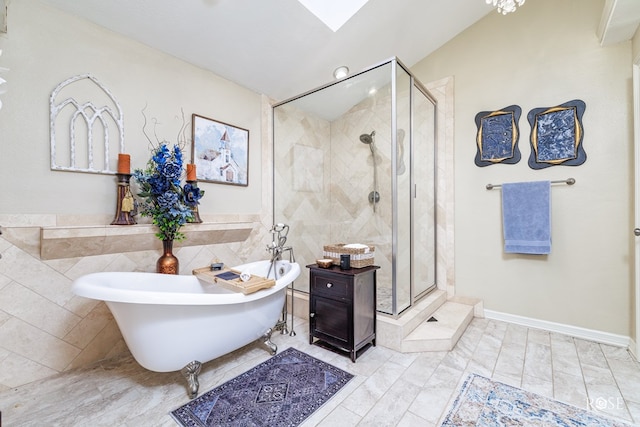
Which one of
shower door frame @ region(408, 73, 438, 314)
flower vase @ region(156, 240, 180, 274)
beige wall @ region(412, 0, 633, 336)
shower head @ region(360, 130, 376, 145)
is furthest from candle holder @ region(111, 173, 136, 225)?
beige wall @ region(412, 0, 633, 336)

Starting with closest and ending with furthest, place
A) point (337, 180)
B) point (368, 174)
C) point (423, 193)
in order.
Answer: point (423, 193)
point (368, 174)
point (337, 180)

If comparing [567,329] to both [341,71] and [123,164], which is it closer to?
[341,71]

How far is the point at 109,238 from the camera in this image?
6.24 ft

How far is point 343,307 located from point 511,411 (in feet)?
3.55

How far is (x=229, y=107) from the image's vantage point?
8.80 feet

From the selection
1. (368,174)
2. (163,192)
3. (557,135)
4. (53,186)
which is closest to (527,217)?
(557,135)

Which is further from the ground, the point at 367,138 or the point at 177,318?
the point at 367,138

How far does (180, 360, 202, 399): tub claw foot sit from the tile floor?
50mm

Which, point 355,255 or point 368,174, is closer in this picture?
point 355,255

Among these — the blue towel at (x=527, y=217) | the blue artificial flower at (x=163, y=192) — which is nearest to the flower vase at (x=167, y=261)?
the blue artificial flower at (x=163, y=192)

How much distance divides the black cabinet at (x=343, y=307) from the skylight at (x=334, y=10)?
2028 millimetres

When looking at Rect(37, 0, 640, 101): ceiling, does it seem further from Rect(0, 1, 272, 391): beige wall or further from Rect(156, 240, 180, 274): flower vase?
Rect(156, 240, 180, 274): flower vase

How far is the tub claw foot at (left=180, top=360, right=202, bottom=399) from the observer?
1604 millimetres

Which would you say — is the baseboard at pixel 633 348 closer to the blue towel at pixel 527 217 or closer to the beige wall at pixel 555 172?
the beige wall at pixel 555 172
